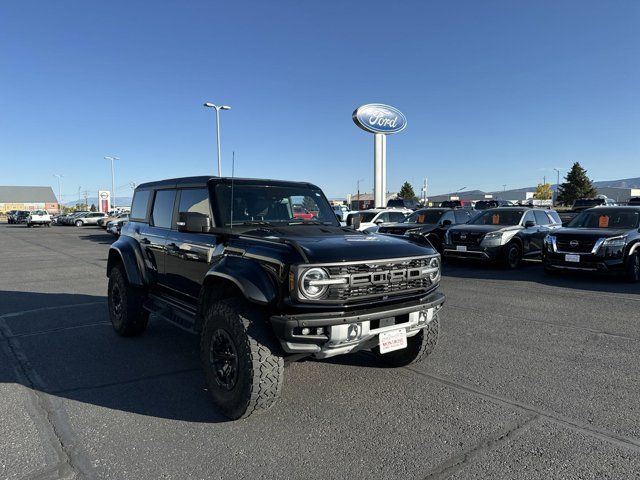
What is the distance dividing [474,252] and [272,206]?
8578 mm

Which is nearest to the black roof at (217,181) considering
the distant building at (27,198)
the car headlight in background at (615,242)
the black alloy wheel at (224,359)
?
the black alloy wheel at (224,359)

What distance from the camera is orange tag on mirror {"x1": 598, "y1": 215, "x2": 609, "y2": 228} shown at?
34.8 ft

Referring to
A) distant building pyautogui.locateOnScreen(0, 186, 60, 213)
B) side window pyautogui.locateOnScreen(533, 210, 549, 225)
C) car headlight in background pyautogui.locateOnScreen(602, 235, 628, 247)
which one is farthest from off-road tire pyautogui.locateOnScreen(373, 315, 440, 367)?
distant building pyautogui.locateOnScreen(0, 186, 60, 213)

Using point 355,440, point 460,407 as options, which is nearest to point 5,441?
point 355,440

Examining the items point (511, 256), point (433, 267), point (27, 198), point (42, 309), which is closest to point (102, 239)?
point (42, 309)

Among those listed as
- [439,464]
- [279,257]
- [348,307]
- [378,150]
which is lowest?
[439,464]

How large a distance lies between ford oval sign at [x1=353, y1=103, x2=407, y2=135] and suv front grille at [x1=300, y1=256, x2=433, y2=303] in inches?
1024

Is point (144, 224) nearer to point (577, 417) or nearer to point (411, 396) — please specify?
point (411, 396)

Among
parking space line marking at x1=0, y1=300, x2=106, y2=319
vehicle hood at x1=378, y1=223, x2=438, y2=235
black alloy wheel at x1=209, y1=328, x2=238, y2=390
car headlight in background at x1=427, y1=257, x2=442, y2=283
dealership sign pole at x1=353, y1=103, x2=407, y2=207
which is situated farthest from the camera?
dealership sign pole at x1=353, y1=103, x2=407, y2=207

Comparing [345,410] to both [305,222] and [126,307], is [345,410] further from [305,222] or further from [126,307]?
[126,307]

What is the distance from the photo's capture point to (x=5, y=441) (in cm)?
318

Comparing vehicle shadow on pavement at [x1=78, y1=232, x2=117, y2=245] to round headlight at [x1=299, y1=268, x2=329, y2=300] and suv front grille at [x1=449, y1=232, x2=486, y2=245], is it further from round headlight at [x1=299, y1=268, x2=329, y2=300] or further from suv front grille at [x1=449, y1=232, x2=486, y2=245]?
round headlight at [x1=299, y1=268, x2=329, y2=300]

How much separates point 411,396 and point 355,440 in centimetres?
91

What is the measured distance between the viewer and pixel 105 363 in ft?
15.8
